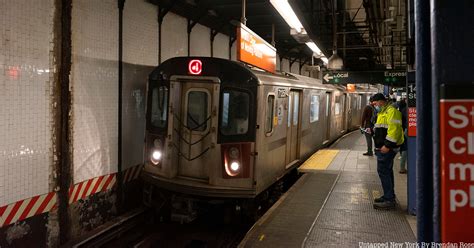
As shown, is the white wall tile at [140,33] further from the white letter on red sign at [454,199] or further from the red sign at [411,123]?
the white letter on red sign at [454,199]

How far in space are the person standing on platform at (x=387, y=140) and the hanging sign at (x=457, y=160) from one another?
4384 mm

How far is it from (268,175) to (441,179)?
523 centimetres

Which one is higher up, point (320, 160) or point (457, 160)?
point (457, 160)

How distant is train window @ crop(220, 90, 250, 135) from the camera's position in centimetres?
587

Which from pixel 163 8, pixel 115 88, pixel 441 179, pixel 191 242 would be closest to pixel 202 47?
pixel 163 8

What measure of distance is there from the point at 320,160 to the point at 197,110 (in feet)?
15.6

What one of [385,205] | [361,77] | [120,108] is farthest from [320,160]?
[120,108]

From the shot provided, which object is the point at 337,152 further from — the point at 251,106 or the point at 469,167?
the point at 469,167

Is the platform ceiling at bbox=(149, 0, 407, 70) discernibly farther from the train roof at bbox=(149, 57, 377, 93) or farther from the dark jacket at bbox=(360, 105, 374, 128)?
the dark jacket at bbox=(360, 105, 374, 128)

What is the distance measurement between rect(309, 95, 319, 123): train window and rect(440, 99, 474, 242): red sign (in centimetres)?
845

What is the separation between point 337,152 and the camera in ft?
37.3

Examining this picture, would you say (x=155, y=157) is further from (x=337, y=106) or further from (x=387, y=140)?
(x=337, y=106)

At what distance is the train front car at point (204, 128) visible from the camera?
229 inches

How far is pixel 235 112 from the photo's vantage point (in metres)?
5.90
